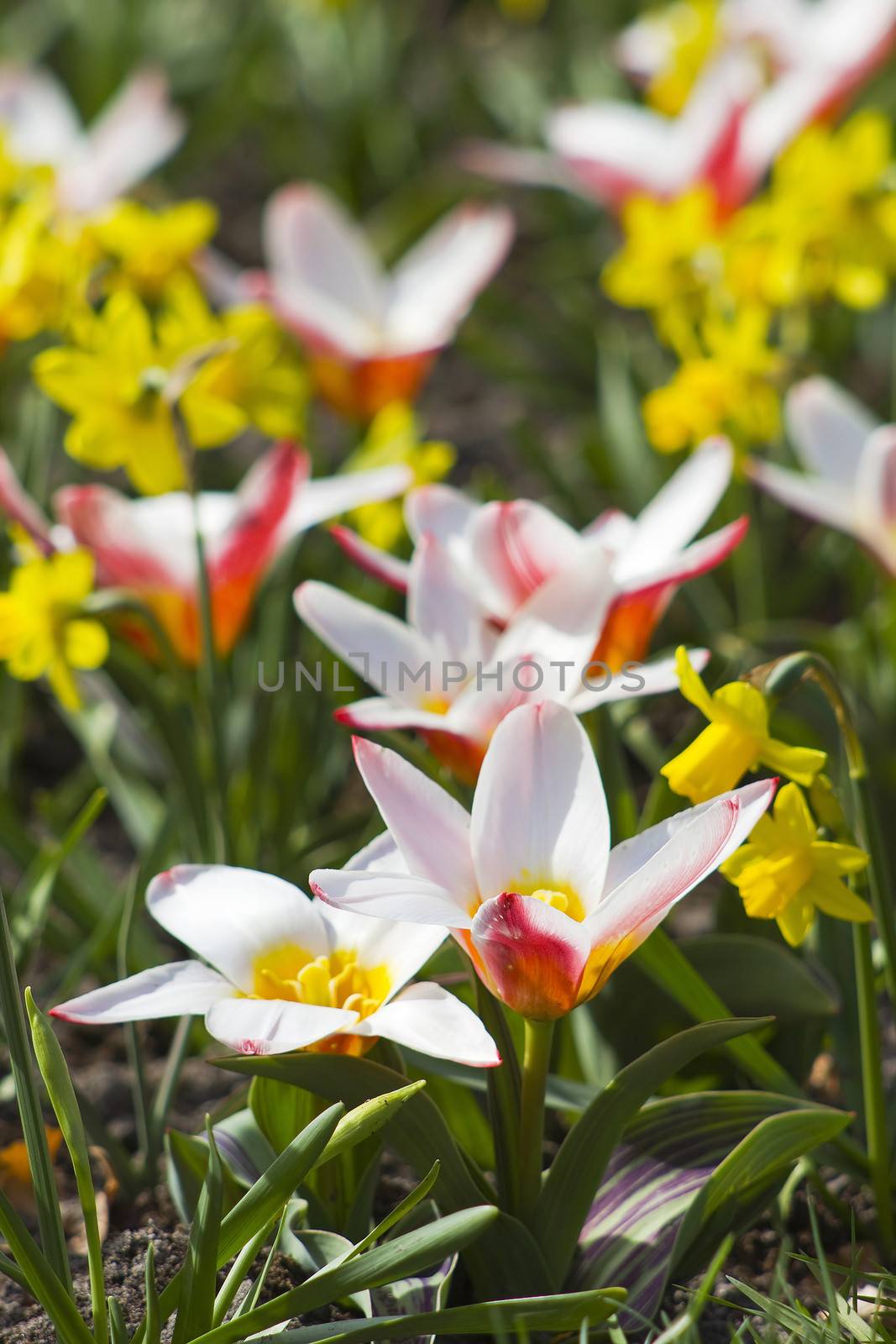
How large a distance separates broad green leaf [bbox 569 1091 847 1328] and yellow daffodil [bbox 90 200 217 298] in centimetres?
116

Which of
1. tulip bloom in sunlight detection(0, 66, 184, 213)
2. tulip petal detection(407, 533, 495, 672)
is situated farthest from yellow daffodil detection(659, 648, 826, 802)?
tulip bloom in sunlight detection(0, 66, 184, 213)

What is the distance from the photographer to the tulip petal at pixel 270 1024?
30.6 inches

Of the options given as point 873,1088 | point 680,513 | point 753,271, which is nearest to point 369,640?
point 680,513

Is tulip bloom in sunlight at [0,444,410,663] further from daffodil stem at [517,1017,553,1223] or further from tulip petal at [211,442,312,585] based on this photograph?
daffodil stem at [517,1017,553,1223]

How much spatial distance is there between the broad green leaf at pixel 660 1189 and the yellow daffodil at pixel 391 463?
2.44 feet

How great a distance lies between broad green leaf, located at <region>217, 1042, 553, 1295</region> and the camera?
816 millimetres

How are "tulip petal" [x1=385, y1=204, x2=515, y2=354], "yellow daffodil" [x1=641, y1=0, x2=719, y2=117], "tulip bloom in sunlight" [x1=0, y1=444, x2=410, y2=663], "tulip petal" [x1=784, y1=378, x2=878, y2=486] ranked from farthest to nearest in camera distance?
"yellow daffodil" [x1=641, y1=0, x2=719, y2=117] < "tulip petal" [x1=385, y1=204, x2=515, y2=354] < "tulip petal" [x1=784, y1=378, x2=878, y2=486] < "tulip bloom in sunlight" [x1=0, y1=444, x2=410, y2=663]

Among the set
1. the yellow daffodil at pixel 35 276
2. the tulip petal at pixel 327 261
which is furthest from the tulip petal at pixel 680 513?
the tulip petal at pixel 327 261

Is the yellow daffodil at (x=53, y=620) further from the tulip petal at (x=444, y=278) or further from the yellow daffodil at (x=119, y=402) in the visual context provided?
the tulip petal at (x=444, y=278)

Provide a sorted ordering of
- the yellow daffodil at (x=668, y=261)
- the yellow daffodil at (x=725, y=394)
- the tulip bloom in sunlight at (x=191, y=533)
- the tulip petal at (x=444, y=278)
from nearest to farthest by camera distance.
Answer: the tulip bloom in sunlight at (x=191, y=533), the yellow daffodil at (x=725, y=394), the yellow daffodil at (x=668, y=261), the tulip petal at (x=444, y=278)

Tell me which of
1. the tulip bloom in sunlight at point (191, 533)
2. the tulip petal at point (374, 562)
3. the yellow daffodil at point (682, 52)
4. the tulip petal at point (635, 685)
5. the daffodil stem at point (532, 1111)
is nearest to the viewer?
the daffodil stem at point (532, 1111)

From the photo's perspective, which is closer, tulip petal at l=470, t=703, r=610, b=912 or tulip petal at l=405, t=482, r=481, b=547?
tulip petal at l=470, t=703, r=610, b=912

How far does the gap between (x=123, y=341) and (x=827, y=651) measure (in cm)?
82

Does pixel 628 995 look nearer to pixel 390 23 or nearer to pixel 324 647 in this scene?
pixel 324 647
